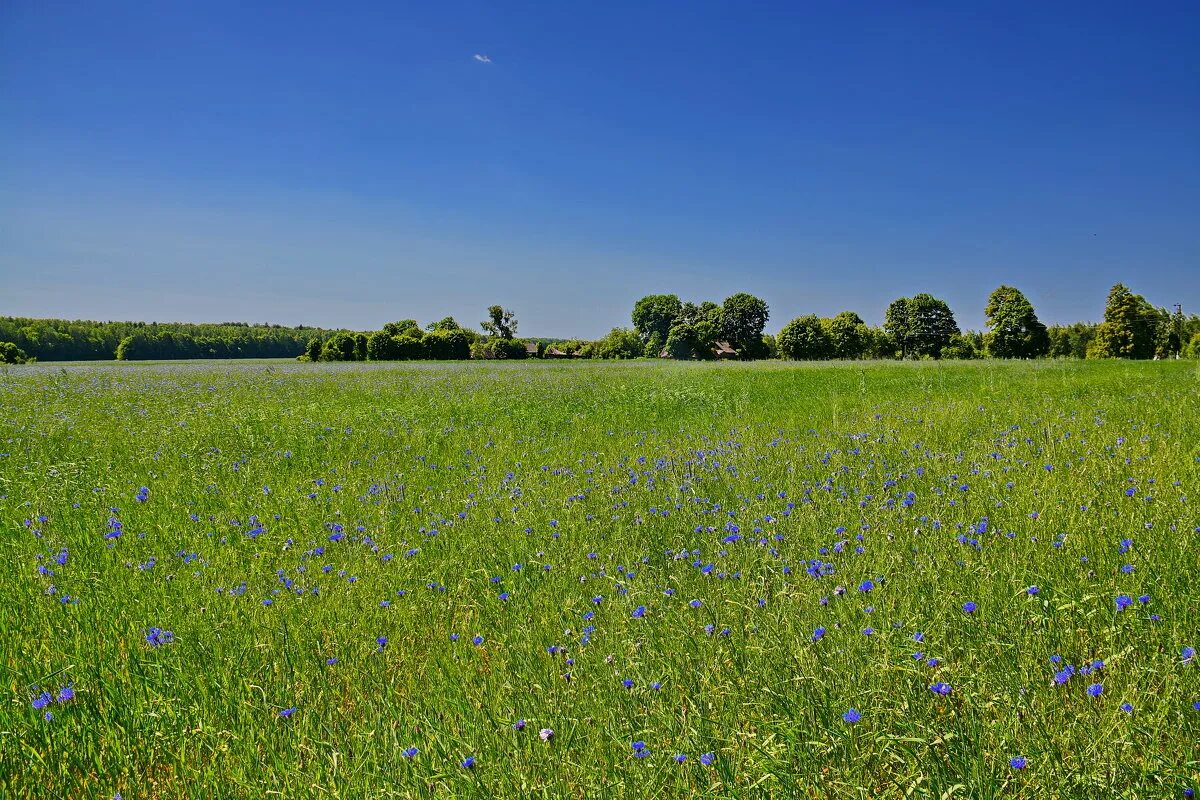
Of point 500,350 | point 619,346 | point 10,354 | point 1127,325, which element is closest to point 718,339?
point 619,346

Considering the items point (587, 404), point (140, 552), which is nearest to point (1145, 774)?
point (140, 552)

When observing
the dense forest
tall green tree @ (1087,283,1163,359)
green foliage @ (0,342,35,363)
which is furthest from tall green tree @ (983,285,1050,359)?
green foliage @ (0,342,35,363)

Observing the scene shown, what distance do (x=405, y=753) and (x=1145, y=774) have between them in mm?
2250

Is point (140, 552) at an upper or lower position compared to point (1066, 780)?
lower

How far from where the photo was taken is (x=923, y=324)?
275ft

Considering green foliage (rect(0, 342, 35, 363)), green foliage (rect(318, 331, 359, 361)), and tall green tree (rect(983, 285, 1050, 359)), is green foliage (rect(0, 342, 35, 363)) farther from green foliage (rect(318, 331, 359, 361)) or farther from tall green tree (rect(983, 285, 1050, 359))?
tall green tree (rect(983, 285, 1050, 359))

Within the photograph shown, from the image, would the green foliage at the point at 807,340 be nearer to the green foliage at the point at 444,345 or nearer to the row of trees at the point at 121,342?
the green foliage at the point at 444,345

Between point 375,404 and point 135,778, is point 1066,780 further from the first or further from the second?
point 375,404

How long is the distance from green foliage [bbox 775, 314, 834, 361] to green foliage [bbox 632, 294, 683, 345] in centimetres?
1864

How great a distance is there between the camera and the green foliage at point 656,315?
318 ft

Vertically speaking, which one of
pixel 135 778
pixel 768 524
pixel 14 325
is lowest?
pixel 135 778

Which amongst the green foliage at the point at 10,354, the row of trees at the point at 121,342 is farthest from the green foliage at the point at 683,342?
the green foliage at the point at 10,354

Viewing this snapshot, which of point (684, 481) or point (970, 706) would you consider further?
point (684, 481)

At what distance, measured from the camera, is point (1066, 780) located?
167 cm
